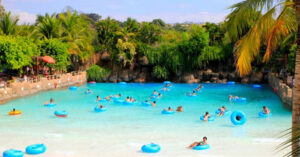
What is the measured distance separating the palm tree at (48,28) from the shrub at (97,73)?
16.7ft

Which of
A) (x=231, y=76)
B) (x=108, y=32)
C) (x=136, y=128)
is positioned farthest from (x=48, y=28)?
(x=136, y=128)

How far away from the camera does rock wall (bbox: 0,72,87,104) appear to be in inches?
847

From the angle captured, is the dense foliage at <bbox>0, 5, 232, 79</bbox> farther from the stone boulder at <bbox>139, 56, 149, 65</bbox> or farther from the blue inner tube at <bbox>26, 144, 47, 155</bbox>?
the blue inner tube at <bbox>26, 144, 47, 155</bbox>

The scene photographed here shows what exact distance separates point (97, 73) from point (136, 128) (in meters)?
19.7

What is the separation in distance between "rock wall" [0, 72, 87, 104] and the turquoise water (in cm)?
68

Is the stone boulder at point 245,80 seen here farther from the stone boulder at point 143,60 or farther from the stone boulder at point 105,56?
the stone boulder at point 105,56

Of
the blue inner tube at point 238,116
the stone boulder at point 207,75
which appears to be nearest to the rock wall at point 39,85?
the stone boulder at point 207,75

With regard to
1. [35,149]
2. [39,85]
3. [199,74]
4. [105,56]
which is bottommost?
[35,149]

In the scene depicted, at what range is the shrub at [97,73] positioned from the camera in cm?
3378

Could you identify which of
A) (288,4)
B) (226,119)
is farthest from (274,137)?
(288,4)

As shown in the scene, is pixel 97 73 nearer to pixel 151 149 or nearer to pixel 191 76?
pixel 191 76

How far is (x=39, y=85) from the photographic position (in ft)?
83.5

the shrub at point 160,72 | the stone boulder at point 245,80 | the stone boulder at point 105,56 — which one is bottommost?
the stone boulder at point 245,80

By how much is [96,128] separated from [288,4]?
11.7 meters
